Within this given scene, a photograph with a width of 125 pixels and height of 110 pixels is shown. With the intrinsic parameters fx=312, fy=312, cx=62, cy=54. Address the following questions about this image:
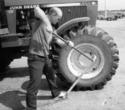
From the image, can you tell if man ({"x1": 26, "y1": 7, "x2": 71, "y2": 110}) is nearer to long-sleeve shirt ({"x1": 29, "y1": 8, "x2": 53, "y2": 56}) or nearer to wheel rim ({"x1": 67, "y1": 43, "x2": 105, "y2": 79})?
long-sleeve shirt ({"x1": 29, "y1": 8, "x2": 53, "y2": 56})

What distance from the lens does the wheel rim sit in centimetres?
605

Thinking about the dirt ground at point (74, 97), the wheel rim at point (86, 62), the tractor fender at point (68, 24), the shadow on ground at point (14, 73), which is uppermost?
the tractor fender at point (68, 24)

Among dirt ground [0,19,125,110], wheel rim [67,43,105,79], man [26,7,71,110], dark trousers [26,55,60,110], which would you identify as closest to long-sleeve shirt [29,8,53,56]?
man [26,7,71,110]

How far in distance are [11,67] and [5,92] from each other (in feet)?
9.09

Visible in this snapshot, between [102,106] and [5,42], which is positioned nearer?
[102,106]

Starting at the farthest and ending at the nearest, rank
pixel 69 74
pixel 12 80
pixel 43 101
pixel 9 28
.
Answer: pixel 12 80
pixel 9 28
pixel 69 74
pixel 43 101

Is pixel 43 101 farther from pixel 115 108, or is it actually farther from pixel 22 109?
pixel 115 108

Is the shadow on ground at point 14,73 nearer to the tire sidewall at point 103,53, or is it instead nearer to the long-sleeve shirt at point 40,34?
the tire sidewall at point 103,53

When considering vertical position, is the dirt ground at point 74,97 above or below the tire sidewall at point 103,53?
below

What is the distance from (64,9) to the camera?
666 cm

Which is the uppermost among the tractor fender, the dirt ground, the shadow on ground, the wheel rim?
the tractor fender

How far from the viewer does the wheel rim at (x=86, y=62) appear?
6.05 meters

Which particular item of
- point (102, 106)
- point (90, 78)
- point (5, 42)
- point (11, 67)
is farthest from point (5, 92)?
point (11, 67)

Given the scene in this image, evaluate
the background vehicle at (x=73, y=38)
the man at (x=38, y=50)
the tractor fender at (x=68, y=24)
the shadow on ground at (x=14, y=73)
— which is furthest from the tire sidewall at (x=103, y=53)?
the shadow on ground at (x=14, y=73)
